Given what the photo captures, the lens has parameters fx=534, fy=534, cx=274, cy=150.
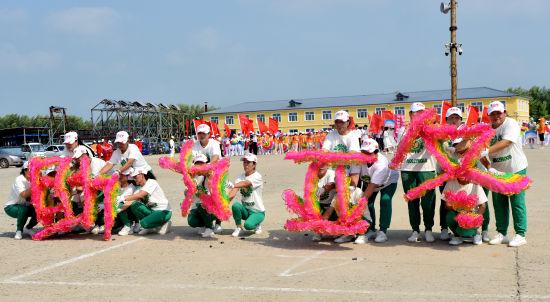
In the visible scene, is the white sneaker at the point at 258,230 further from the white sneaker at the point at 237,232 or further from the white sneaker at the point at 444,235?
the white sneaker at the point at 444,235

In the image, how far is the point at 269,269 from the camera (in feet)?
20.3

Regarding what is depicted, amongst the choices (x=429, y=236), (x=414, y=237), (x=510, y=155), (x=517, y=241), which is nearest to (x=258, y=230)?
(x=414, y=237)

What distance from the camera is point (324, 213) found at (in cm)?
751

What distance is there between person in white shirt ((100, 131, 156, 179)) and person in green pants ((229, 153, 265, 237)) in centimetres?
164

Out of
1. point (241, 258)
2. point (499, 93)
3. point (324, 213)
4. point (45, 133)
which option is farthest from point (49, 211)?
point (499, 93)

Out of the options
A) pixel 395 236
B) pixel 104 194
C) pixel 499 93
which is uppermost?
pixel 499 93

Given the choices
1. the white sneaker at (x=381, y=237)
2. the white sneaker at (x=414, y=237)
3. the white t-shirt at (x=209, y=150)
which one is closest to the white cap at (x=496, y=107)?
the white sneaker at (x=414, y=237)

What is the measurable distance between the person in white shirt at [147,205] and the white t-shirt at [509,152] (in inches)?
199

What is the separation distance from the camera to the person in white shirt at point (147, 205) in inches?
336

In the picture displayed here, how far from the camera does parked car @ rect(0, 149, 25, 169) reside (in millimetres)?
31188

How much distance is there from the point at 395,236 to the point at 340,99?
2538 inches

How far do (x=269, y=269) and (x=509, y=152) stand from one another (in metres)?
3.47

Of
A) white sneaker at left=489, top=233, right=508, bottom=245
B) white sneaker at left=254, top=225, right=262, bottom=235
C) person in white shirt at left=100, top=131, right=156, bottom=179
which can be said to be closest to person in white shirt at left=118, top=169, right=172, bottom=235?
person in white shirt at left=100, top=131, right=156, bottom=179

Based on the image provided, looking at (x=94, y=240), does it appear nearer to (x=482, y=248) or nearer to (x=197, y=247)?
(x=197, y=247)
